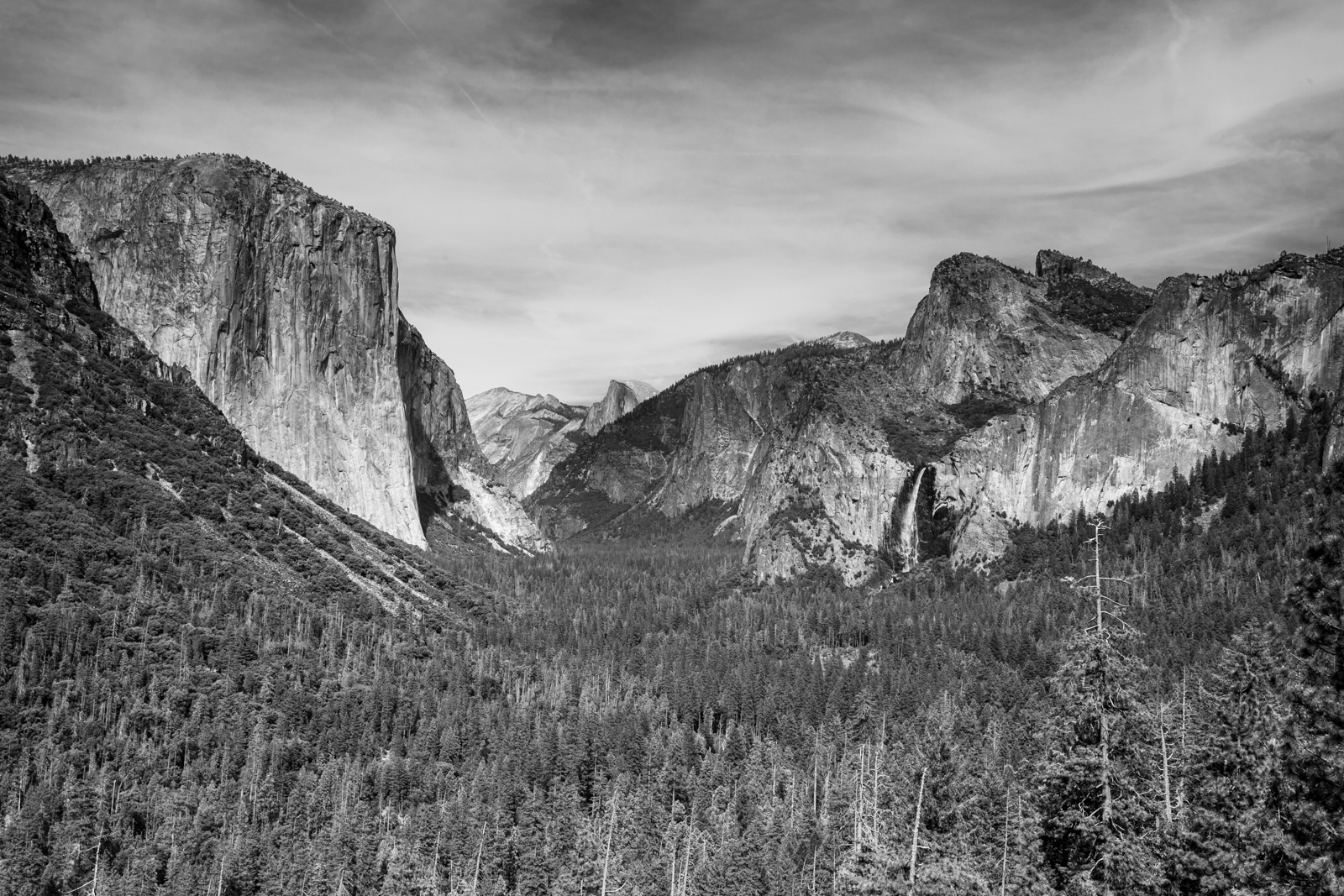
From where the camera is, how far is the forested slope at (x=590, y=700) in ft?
103

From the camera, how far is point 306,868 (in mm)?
74312

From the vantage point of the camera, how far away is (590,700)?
132500mm

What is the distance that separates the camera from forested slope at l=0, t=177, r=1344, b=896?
103 feet

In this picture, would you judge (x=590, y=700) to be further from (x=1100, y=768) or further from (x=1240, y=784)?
(x=1100, y=768)

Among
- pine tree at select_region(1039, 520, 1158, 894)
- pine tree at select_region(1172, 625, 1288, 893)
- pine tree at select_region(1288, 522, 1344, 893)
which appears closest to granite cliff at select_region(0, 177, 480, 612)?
pine tree at select_region(1172, 625, 1288, 893)

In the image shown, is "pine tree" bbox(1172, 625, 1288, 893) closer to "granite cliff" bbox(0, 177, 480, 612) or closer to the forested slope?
the forested slope

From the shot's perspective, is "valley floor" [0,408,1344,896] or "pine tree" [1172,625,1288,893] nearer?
"pine tree" [1172,625,1288,893]

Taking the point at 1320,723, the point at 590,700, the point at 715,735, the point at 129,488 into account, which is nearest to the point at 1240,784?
the point at 1320,723

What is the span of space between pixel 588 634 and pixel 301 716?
2332 inches

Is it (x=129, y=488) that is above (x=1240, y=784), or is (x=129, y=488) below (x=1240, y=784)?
above

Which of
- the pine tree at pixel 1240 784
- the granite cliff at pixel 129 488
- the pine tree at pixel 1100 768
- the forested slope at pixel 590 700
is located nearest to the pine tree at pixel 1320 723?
the forested slope at pixel 590 700

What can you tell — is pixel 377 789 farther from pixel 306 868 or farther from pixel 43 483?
pixel 43 483

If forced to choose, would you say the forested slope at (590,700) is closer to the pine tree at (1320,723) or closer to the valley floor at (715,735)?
the pine tree at (1320,723)

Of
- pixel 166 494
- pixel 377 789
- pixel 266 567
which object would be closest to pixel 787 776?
pixel 377 789
